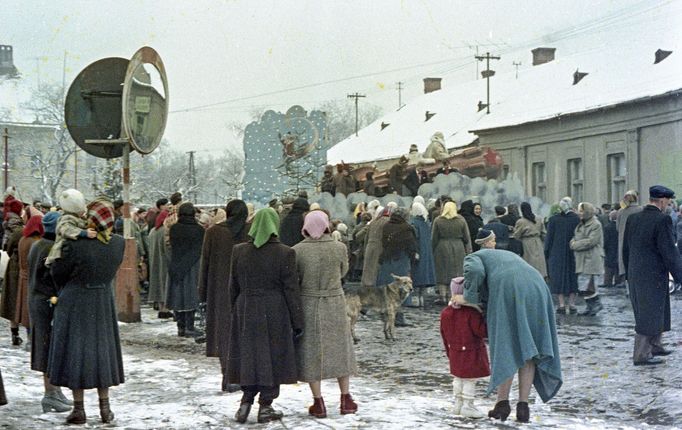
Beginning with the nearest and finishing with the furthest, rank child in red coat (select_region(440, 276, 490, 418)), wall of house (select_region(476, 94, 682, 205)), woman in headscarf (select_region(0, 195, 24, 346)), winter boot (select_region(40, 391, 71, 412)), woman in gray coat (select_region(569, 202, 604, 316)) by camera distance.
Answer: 1. child in red coat (select_region(440, 276, 490, 418))
2. winter boot (select_region(40, 391, 71, 412))
3. woman in headscarf (select_region(0, 195, 24, 346))
4. woman in gray coat (select_region(569, 202, 604, 316))
5. wall of house (select_region(476, 94, 682, 205))

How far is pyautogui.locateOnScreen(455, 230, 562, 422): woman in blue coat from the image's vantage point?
26.8 ft

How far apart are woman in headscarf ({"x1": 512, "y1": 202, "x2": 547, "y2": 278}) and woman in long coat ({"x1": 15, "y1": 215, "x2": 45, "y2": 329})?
8.35m

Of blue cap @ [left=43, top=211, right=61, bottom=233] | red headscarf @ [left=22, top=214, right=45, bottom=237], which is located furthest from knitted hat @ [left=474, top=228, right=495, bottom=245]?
red headscarf @ [left=22, top=214, right=45, bottom=237]

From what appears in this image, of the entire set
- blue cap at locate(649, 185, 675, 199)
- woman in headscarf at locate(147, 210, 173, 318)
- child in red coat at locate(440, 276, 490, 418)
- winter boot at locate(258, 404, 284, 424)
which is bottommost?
winter boot at locate(258, 404, 284, 424)

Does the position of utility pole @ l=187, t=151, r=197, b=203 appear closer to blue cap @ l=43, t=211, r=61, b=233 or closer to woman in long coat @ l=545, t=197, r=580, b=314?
woman in long coat @ l=545, t=197, r=580, b=314

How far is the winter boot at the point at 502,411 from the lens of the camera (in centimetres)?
836

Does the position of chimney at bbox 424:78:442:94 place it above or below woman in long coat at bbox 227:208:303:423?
above

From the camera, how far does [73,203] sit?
27.9 ft

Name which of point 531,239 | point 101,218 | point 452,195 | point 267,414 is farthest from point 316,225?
point 452,195

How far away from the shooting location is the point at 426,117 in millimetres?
43281

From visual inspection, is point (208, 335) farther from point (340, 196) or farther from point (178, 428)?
point (340, 196)

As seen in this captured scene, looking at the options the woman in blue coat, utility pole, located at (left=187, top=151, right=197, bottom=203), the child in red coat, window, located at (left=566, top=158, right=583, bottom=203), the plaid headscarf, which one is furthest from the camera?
utility pole, located at (left=187, top=151, right=197, bottom=203)

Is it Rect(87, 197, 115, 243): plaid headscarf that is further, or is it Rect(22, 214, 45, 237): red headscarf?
Rect(22, 214, 45, 237): red headscarf

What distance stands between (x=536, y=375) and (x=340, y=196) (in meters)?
15.7
